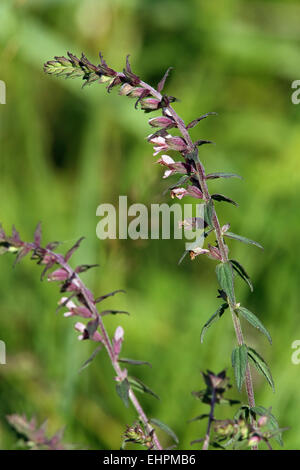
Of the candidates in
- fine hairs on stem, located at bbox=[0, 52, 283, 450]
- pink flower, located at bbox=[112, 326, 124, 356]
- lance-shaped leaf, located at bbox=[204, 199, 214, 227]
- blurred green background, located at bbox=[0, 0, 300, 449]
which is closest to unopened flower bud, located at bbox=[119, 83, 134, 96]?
fine hairs on stem, located at bbox=[0, 52, 283, 450]

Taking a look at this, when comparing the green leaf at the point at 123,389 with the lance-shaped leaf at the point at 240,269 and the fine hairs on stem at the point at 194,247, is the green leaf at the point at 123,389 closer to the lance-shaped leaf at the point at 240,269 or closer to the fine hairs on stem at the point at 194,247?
the fine hairs on stem at the point at 194,247

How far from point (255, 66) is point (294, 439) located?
165cm

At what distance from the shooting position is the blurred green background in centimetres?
177

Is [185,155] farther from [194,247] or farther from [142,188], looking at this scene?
[142,188]

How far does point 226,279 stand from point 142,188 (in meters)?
1.13

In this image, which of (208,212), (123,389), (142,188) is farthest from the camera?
(142,188)

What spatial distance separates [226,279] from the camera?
82 cm

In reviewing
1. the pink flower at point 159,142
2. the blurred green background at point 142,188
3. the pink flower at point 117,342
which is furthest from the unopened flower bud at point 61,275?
the blurred green background at point 142,188

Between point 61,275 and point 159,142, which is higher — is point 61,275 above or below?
below

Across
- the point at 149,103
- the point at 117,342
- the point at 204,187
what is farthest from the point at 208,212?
the point at 117,342

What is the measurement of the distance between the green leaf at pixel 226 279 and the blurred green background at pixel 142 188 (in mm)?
812

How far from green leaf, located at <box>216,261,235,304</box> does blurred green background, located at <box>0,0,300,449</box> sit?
81cm
